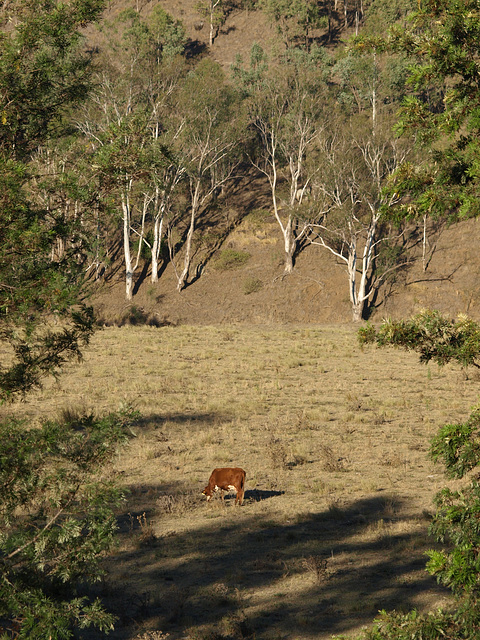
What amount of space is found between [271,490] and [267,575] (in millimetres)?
3720

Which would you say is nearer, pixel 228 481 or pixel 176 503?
pixel 228 481

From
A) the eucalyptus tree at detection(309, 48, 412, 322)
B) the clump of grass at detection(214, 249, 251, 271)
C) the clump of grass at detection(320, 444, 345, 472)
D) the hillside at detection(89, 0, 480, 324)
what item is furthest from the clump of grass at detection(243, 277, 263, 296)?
the clump of grass at detection(320, 444, 345, 472)

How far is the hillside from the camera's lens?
4406 cm

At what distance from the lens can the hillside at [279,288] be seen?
44.1 meters

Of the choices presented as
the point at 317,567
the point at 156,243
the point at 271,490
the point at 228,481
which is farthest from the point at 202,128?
the point at 317,567

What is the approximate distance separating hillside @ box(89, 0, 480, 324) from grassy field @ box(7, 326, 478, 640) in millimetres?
16686

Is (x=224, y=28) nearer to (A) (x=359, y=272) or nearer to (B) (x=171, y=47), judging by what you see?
(B) (x=171, y=47)

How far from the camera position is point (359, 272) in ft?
153

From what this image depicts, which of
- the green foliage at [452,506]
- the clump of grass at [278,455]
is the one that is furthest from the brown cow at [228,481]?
the green foliage at [452,506]

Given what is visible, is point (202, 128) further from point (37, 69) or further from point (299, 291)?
point (37, 69)

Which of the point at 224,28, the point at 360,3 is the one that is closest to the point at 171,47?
the point at 224,28

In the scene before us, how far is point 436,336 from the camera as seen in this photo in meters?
5.69

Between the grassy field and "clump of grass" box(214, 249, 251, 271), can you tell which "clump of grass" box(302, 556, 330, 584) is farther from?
"clump of grass" box(214, 249, 251, 271)

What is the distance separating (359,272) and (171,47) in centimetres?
4471
